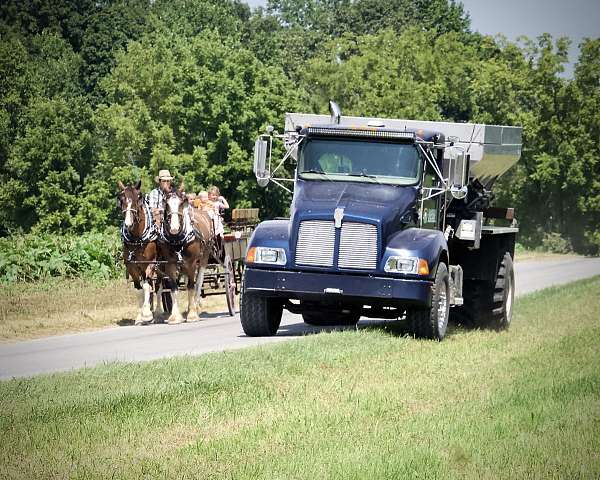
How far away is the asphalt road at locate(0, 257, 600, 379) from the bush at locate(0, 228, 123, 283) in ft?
25.5

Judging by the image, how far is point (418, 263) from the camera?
17.4 metres

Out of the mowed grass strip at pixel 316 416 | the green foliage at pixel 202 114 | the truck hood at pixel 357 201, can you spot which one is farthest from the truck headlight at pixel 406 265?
the green foliage at pixel 202 114

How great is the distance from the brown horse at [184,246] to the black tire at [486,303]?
5055mm

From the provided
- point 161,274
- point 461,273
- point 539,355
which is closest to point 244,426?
point 539,355

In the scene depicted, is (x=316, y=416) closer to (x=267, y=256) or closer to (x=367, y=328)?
(x=267, y=256)

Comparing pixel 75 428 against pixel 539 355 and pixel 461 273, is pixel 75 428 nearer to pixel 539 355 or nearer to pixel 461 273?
pixel 539 355

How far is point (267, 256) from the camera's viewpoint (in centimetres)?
1786

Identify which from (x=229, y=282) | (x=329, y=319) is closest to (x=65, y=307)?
(x=229, y=282)

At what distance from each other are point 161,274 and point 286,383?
10.1 metres

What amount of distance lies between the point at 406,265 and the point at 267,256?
6.44 ft

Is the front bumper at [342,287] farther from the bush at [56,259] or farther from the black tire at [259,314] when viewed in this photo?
the bush at [56,259]

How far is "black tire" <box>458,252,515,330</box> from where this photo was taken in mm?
21062

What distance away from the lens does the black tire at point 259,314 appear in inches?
739

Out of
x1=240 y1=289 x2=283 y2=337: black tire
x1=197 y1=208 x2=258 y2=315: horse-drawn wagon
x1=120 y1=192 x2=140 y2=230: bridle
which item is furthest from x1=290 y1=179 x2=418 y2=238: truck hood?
x1=197 y1=208 x2=258 y2=315: horse-drawn wagon
